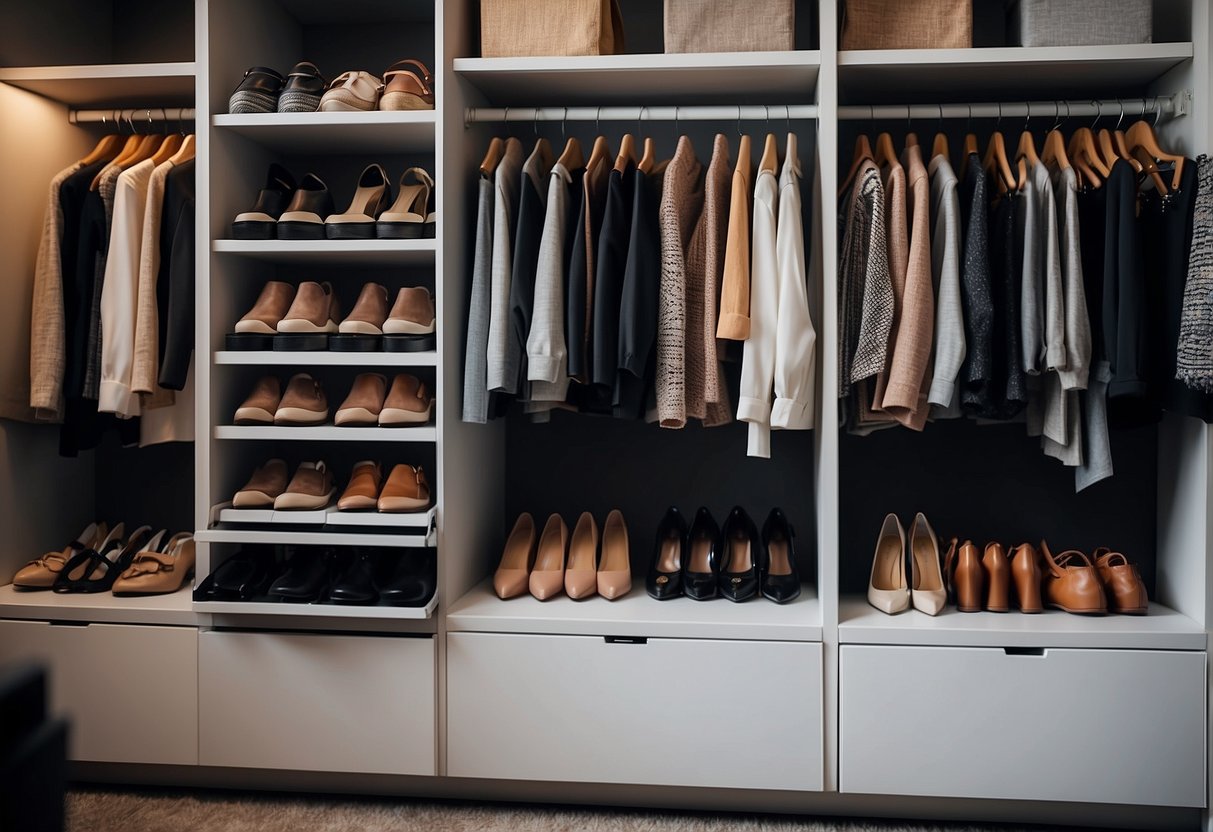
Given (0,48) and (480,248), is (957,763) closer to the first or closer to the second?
(480,248)

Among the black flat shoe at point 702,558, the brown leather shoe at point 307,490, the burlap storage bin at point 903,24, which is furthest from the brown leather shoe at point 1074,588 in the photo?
the brown leather shoe at point 307,490

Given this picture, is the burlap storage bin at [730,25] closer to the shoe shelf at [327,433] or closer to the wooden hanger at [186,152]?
the shoe shelf at [327,433]

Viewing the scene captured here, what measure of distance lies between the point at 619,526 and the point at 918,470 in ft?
2.94

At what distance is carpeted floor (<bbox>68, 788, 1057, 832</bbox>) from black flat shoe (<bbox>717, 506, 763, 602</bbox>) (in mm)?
561

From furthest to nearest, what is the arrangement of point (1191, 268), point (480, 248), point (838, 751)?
1. point (480, 248)
2. point (838, 751)
3. point (1191, 268)

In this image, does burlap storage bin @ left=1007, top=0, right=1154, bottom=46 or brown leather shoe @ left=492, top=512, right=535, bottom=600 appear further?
brown leather shoe @ left=492, top=512, right=535, bottom=600

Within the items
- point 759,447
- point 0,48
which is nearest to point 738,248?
point 759,447

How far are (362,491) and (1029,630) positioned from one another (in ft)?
5.47

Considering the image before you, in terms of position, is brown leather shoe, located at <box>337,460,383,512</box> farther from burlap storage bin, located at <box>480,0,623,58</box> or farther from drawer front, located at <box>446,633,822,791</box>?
burlap storage bin, located at <box>480,0,623,58</box>

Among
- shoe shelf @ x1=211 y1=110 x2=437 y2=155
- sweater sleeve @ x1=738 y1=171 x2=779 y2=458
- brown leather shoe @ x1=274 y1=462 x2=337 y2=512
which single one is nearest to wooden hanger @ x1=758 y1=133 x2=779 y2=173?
sweater sleeve @ x1=738 y1=171 x2=779 y2=458

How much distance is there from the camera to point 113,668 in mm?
2201

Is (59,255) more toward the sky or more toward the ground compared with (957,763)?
more toward the sky

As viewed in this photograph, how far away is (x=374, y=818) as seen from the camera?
6.98ft

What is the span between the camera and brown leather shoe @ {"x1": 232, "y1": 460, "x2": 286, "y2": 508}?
7.19ft
